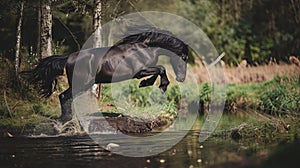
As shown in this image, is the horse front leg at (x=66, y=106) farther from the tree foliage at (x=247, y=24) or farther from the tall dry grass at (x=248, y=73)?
the tree foliage at (x=247, y=24)

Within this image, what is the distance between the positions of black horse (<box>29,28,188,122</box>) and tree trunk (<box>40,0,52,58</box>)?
3.03 meters

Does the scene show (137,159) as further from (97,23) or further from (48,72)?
(97,23)

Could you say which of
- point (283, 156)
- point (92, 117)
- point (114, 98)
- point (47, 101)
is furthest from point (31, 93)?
point (283, 156)

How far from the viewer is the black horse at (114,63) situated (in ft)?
36.3

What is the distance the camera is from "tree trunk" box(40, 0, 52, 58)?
14.3 meters

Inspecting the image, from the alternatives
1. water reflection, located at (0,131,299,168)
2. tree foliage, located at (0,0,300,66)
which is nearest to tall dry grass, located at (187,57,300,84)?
tree foliage, located at (0,0,300,66)

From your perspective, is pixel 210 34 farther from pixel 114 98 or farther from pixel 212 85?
pixel 114 98

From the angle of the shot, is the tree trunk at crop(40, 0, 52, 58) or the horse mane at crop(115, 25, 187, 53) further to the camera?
the tree trunk at crop(40, 0, 52, 58)

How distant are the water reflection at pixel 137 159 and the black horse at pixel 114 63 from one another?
1695mm

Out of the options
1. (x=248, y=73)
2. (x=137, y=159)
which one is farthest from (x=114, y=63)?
(x=248, y=73)

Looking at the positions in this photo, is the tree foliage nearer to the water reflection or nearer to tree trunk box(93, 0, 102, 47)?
tree trunk box(93, 0, 102, 47)

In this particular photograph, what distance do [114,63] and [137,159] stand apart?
12.4ft

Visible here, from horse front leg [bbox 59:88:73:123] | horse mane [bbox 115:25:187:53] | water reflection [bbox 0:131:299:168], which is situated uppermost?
horse mane [bbox 115:25:187:53]

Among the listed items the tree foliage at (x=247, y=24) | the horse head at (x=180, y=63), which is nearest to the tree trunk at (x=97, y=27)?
the horse head at (x=180, y=63)
